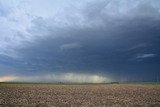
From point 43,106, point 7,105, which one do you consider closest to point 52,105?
point 43,106

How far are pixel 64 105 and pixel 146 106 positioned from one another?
12719mm

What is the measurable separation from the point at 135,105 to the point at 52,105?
13195 mm

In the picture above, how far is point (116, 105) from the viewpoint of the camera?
34250 mm

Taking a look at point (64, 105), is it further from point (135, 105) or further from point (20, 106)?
point (135, 105)

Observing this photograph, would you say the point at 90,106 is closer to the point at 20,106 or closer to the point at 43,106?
the point at 43,106

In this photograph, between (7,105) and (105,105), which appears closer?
(7,105)

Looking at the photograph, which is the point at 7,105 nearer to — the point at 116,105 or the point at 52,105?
the point at 52,105

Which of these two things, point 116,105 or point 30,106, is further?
point 116,105

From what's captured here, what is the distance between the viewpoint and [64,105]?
33500 millimetres

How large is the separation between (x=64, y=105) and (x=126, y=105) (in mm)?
9767

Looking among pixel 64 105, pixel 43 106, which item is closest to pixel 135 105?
pixel 64 105

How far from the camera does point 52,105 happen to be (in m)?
33.2

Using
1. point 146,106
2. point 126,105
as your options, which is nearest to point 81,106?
point 126,105

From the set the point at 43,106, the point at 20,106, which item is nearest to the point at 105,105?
the point at 43,106
